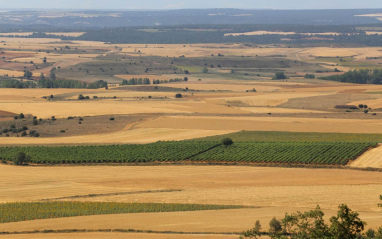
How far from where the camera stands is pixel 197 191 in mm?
51469

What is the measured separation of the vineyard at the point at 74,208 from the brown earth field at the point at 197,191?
121 cm

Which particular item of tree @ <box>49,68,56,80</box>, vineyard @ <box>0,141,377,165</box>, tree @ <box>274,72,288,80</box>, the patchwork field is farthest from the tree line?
vineyard @ <box>0,141,377,165</box>

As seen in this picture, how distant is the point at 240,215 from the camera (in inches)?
1714

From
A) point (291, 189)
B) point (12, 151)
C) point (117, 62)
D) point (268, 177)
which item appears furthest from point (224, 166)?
→ point (117, 62)

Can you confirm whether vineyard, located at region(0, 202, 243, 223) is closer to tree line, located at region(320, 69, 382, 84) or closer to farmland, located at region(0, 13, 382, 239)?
farmland, located at region(0, 13, 382, 239)

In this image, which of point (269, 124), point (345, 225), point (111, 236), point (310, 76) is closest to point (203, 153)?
point (269, 124)

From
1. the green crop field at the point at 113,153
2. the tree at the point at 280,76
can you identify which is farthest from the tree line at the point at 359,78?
the green crop field at the point at 113,153

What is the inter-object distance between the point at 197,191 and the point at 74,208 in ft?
31.2

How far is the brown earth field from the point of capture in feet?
137

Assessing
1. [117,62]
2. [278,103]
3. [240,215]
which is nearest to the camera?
[240,215]

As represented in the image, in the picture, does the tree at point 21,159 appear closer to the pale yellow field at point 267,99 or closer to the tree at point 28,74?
the pale yellow field at point 267,99

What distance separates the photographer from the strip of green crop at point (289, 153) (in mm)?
62688

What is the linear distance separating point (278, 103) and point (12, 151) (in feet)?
163

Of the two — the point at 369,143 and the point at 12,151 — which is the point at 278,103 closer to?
the point at 369,143
